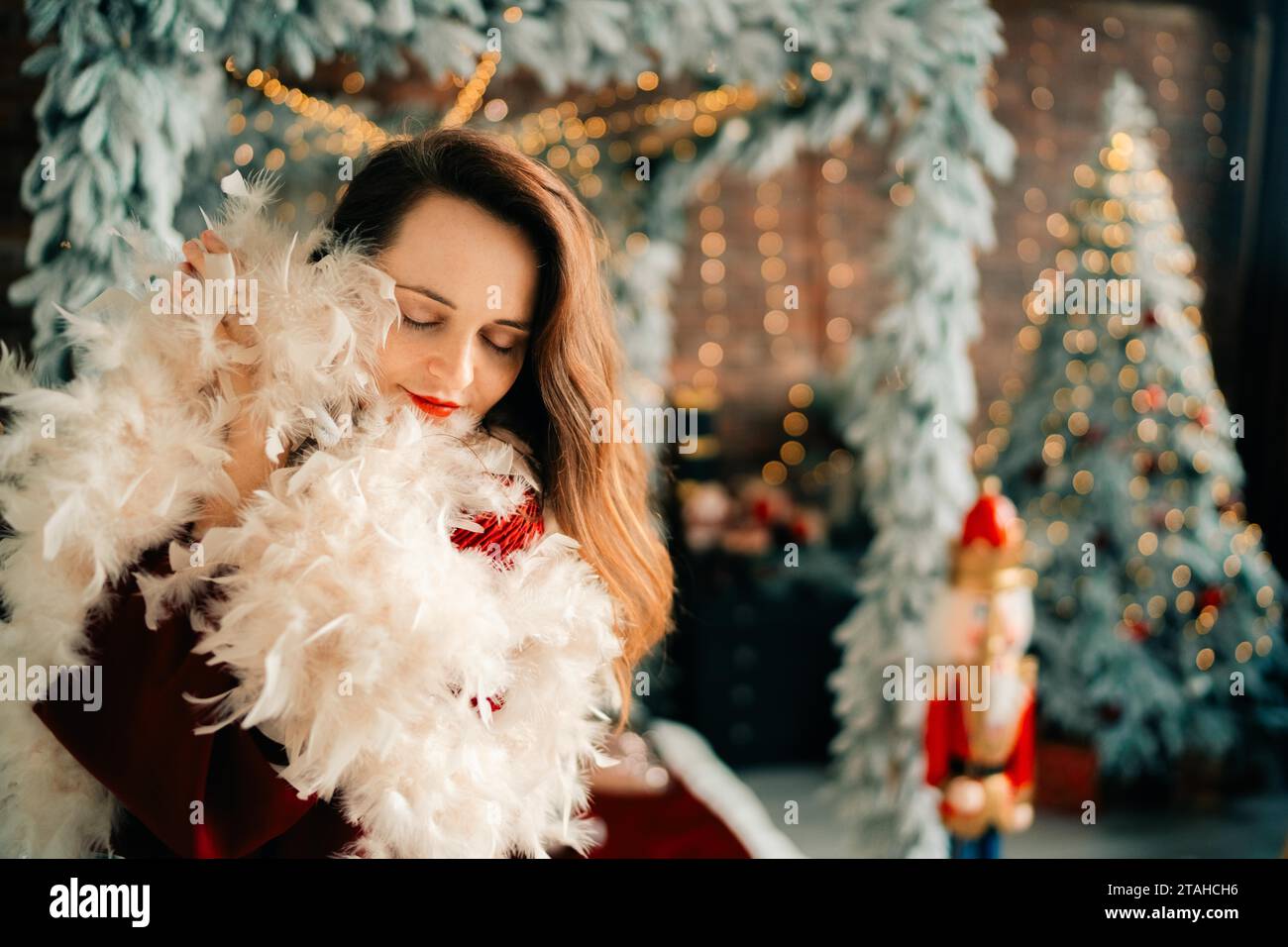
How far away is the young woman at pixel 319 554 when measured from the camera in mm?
940

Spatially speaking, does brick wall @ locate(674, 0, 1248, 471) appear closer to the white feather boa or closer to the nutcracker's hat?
the nutcracker's hat

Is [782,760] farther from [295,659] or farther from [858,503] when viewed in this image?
[295,659]

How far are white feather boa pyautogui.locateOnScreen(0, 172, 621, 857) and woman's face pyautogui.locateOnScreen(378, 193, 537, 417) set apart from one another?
0.03 meters

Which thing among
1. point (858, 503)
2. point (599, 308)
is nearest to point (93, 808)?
point (599, 308)

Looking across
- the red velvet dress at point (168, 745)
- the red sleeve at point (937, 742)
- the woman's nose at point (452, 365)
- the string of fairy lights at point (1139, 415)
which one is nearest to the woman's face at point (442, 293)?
the woman's nose at point (452, 365)

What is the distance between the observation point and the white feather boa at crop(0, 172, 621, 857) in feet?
3.06

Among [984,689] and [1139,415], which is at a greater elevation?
[1139,415]

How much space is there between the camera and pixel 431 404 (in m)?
1.07

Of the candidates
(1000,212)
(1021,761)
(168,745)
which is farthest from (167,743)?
(1000,212)

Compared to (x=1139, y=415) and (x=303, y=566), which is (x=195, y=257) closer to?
(x=303, y=566)

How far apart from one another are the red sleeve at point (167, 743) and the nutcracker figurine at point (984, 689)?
1.70m

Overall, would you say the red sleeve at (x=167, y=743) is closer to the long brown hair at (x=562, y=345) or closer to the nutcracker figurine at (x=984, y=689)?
the long brown hair at (x=562, y=345)

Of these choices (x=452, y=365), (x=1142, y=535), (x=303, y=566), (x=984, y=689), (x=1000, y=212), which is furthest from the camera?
(x=1000, y=212)

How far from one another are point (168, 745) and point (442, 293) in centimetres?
56
